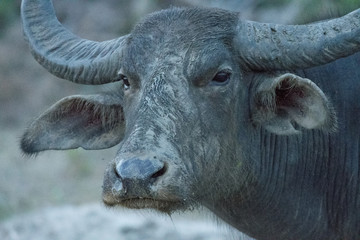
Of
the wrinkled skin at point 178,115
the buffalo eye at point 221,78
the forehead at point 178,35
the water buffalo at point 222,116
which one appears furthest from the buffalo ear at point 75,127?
the buffalo eye at point 221,78

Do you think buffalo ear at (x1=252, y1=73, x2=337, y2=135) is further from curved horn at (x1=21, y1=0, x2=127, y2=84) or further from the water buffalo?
curved horn at (x1=21, y1=0, x2=127, y2=84)

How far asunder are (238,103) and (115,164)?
1.20 m

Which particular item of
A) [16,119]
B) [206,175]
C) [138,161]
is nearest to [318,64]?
[206,175]

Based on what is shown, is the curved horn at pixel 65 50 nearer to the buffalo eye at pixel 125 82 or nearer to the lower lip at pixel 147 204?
the buffalo eye at pixel 125 82

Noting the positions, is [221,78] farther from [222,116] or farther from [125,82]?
[125,82]

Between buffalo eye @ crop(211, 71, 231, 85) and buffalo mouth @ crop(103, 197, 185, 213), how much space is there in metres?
0.96

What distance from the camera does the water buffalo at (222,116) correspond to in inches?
235

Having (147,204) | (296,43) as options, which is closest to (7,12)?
(296,43)

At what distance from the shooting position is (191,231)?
1105 cm

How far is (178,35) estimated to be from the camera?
6.40 metres

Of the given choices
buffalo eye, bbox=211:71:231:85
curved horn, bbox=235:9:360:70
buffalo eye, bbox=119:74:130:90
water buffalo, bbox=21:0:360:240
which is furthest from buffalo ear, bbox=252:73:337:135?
buffalo eye, bbox=119:74:130:90

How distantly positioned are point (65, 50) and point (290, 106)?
192 cm

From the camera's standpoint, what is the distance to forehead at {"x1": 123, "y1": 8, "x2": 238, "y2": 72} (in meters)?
6.33

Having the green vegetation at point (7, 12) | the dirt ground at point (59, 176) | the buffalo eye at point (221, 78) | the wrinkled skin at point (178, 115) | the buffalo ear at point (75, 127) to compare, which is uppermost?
the buffalo eye at point (221, 78)
